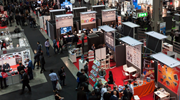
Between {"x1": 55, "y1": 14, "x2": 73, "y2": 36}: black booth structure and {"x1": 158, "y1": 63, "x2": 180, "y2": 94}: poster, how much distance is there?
1026 centimetres

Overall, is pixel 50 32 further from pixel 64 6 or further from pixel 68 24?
pixel 64 6

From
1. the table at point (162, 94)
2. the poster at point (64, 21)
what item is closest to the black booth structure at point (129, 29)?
the poster at point (64, 21)

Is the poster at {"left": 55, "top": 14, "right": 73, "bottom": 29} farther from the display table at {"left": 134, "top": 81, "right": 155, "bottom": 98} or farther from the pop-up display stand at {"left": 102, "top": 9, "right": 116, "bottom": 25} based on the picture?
the display table at {"left": 134, "top": 81, "right": 155, "bottom": 98}

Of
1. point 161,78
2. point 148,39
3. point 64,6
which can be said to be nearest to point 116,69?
point 148,39

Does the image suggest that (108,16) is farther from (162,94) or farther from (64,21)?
(162,94)

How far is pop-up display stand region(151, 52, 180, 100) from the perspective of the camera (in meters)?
8.76

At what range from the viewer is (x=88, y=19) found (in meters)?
19.0

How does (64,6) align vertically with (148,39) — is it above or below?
above

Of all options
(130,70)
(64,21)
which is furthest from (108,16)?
(130,70)

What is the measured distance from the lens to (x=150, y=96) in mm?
9984

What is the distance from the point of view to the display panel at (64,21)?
1762 centimetres

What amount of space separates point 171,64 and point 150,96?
2295 millimetres

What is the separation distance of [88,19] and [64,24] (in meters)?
2.41

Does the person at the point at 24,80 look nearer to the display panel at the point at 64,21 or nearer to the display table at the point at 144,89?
the display table at the point at 144,89
